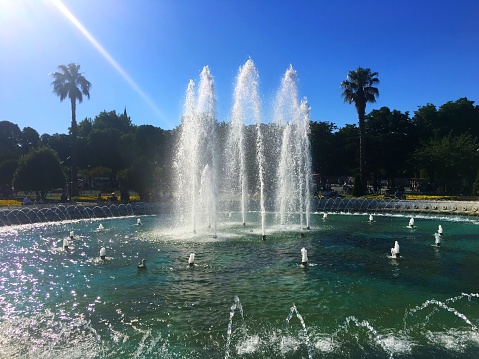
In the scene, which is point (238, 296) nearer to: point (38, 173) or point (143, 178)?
Answer: point (143, 178)

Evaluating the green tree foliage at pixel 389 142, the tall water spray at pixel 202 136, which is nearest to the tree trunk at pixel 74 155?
the tall water spray at pixel 202 136

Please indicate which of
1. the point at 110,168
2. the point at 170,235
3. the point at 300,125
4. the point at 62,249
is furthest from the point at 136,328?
the point at 110,168

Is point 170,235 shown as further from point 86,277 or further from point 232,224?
point 86,277

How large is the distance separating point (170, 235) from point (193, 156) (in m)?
6.70

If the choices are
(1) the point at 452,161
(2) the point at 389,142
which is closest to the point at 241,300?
(1) the point at 452,161

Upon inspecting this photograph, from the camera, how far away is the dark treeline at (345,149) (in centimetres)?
4700

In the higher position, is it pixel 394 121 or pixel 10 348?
pixel 394 121

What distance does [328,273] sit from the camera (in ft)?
40.5

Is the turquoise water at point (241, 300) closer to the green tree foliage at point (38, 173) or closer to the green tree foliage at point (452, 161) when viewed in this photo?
the green tree foliage at point (38, 173)

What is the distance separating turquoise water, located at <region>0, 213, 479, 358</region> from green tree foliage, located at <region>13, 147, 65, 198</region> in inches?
891

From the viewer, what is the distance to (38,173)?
128 ft

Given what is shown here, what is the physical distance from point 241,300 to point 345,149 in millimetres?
54392

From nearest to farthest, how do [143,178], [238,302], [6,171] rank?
[238,302] → [143,178] → [6,171]

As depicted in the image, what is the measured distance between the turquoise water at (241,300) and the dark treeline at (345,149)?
26.4 metres
